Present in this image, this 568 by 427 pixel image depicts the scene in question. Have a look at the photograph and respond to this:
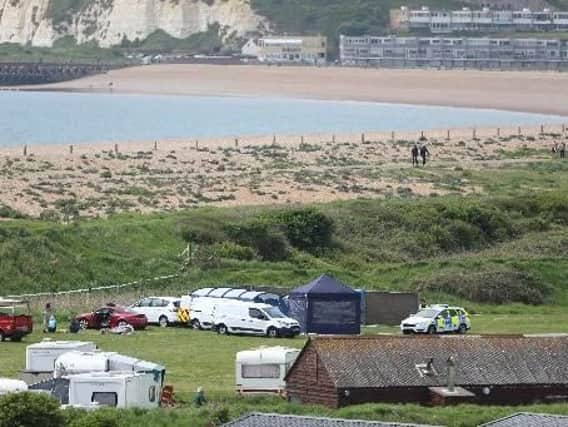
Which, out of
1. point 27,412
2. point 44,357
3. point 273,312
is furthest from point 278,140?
point 27,412

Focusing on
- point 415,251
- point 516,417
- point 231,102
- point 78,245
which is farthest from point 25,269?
point 231,102

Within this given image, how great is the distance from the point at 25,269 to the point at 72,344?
48.3 ft

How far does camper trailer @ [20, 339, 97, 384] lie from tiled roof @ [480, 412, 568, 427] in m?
10.0

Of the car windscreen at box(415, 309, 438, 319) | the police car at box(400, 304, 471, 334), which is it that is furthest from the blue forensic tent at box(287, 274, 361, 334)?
the car windscreen at box(415, 309, 438, 319)

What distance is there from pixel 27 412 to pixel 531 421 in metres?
7.22

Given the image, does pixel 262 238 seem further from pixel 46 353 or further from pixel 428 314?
pixel 46 353

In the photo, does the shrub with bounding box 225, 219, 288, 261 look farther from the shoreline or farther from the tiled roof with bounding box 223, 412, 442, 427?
the shoreline

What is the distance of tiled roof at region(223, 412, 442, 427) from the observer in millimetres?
27781

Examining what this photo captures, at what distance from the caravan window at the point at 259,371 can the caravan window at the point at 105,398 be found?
359 centimetres

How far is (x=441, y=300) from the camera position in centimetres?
5300

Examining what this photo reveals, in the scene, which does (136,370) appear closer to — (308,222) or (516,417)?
(516,417)

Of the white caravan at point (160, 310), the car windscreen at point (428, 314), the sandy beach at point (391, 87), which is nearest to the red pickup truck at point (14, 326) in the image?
the white caravan at point (160, 310)

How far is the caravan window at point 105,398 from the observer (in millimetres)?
33125

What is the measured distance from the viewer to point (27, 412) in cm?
2973
